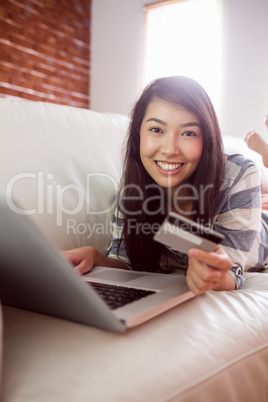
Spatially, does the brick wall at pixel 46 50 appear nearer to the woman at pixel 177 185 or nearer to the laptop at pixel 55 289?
the woman at pixel 177 185

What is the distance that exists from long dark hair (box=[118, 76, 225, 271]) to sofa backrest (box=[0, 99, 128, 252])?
0.24 feet

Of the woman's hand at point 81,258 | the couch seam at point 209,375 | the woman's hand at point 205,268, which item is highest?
the woman's hand at point 205,268

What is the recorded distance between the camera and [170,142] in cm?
97

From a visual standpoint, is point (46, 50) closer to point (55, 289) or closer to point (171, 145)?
point (171, 145)

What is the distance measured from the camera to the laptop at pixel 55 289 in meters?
0.48

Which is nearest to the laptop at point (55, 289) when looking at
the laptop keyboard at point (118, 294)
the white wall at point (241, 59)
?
the laptop keyboard at point (118, 294)

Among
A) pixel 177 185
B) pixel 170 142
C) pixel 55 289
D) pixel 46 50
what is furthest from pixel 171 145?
pixel 46 50

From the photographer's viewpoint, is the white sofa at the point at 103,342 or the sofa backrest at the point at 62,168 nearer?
the white sofa at the point at 103,342

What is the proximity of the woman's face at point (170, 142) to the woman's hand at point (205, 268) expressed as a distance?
363mm

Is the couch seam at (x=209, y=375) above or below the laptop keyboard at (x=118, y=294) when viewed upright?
below

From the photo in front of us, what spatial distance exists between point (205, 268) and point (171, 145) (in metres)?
0.40

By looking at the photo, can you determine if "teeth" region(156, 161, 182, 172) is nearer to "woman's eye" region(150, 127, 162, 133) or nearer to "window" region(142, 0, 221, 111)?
"woman's eye" region(150, 127, 162, 133)

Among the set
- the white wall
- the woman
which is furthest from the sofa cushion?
the white wall

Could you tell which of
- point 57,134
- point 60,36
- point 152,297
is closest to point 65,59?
point 60,36
